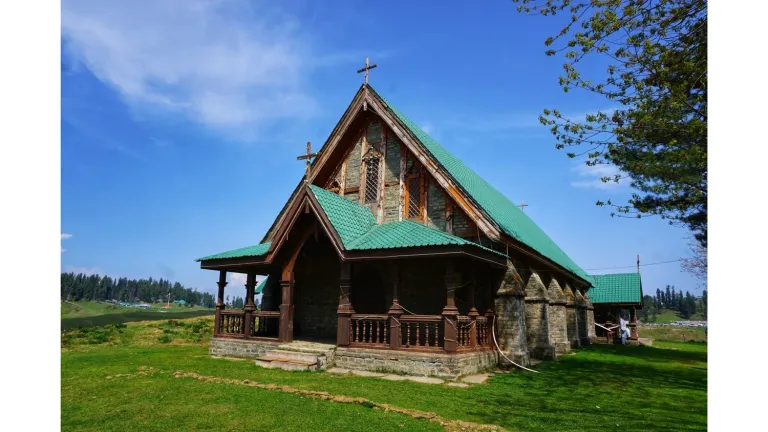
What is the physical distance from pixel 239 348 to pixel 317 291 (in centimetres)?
400

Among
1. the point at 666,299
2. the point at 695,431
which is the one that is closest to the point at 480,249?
the point at 695,431

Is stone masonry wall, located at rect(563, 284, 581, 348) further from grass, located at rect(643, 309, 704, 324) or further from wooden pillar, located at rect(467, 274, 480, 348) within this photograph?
grass, located at rect(643, 309, 704, 324)

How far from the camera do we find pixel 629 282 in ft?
117

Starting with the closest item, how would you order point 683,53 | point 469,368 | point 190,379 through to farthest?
point 683,53 → point 190,379 → point 469,368

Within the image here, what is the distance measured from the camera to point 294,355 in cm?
1448

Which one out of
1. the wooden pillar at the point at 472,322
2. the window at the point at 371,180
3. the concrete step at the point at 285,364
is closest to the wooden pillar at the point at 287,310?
the concrete step at the point at 285,364

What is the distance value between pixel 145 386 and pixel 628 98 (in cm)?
1272

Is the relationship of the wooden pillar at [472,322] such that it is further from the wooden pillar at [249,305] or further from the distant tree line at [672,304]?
the distant tree line at [672,304]

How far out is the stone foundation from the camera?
1278cm

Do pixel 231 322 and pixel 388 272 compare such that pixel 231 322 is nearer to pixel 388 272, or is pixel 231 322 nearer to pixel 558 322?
pixel 388 272

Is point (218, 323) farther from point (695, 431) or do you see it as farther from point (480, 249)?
point (695, 431)

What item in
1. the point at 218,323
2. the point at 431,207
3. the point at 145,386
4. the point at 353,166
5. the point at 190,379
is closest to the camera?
the point at 145,386

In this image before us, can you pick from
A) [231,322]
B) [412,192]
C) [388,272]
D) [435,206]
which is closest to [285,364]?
[388,272]

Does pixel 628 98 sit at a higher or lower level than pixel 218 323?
higher
